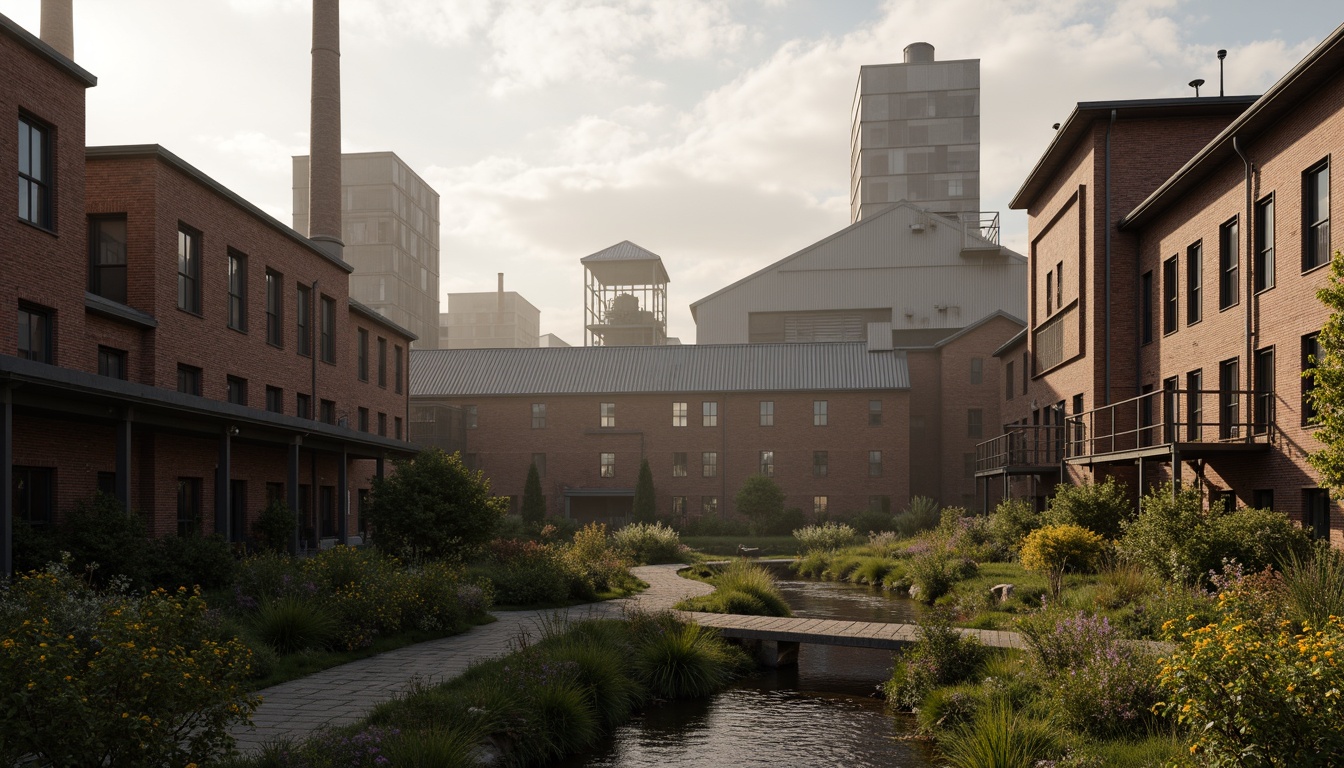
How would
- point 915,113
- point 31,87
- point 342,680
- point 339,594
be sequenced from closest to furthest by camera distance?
point 342,680, point 339,594, point 31,87, point 915,113

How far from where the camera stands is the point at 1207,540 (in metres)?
17.4

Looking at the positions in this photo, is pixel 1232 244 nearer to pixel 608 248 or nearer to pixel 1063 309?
pixel 1063 309

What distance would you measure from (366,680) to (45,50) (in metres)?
12.9

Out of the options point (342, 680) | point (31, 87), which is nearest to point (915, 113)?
point (31, 87)

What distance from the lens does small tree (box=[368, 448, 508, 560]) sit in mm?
23469

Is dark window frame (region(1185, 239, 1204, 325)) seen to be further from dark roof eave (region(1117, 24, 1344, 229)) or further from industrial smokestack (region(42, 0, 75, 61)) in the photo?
industrial smokestack (region(42, 0, 75, 61))

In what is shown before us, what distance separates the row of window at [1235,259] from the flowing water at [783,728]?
10567 millimetres

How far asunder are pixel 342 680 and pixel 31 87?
12.3 metres

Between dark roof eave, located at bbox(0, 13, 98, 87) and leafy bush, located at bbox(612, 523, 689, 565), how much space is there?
64.1ft

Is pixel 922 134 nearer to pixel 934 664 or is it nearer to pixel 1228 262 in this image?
pixel 1228 262

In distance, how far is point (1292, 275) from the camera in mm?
19078

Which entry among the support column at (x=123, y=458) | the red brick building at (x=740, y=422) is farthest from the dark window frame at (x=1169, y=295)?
the red brick building at (x=740, y=422)

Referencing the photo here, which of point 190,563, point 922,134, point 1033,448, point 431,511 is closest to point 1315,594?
point 190,563

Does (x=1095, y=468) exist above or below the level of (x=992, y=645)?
above
